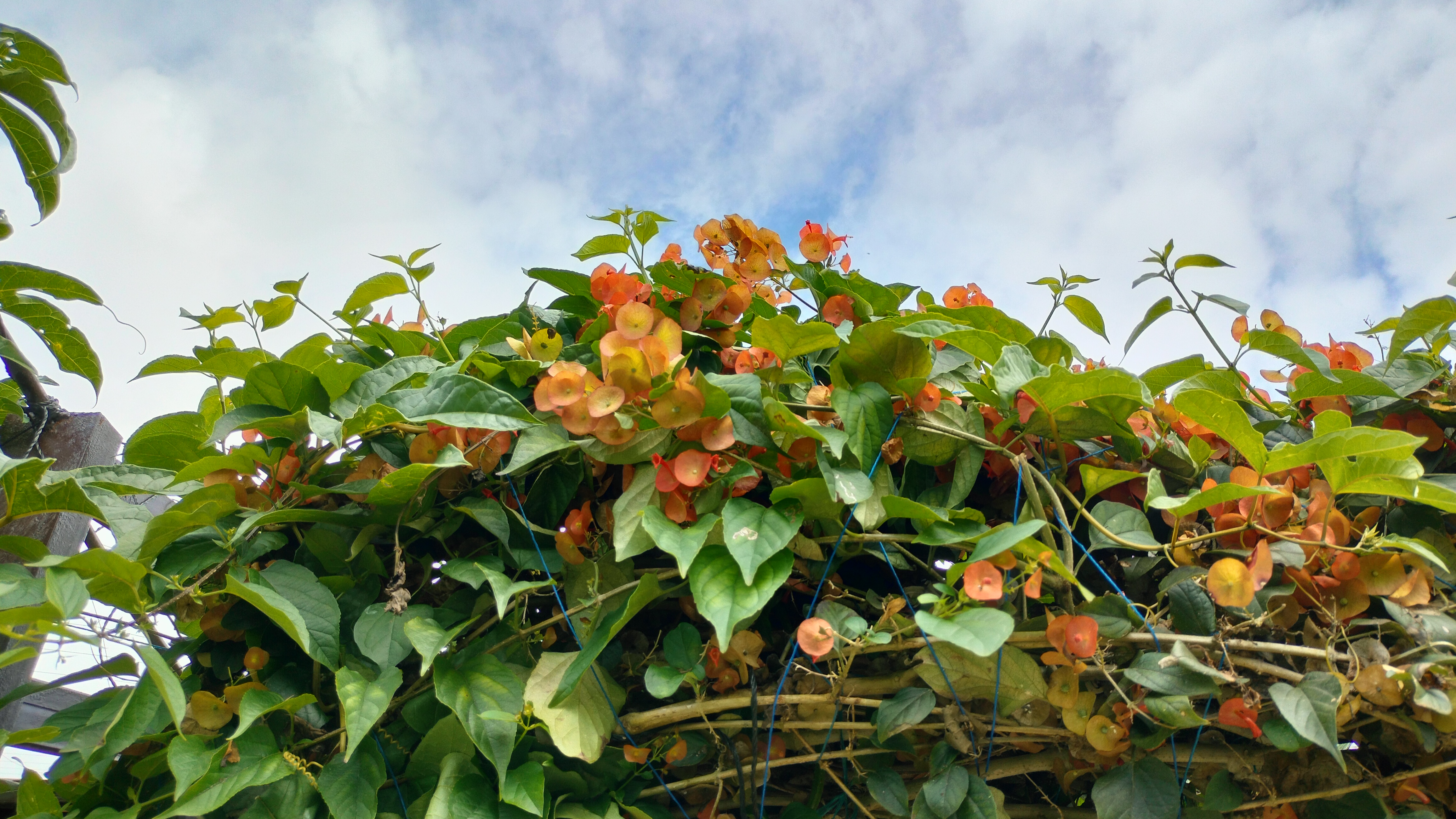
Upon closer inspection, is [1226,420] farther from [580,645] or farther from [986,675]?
[580,645]

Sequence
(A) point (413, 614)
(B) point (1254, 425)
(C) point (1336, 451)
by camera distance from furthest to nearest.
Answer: (B) point (1254, 425) → (A) point (413, 614) → (C) point (1336, 451)

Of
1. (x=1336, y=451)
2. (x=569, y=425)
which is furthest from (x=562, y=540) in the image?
(x=1336, y=451)

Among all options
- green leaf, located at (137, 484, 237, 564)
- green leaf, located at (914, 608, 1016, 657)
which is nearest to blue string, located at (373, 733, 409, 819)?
green leaf, located at (137, 484, 237, 564)

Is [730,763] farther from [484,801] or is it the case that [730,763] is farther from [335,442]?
[335,442]

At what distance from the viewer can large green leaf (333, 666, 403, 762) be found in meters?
0.63

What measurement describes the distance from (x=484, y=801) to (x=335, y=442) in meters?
0.33

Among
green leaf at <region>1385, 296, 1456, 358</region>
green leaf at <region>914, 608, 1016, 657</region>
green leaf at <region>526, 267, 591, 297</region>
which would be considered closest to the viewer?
green leaf at <region>914, 608, 1016, 657</region>

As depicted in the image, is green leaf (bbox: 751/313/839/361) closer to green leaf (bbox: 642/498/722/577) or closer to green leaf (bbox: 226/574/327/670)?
green leaf (bbox: 642/498/722/577)

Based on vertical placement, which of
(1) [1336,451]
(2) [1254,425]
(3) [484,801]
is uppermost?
(2) [1254,425]

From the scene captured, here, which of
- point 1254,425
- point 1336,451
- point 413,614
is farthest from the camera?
point 1254,425

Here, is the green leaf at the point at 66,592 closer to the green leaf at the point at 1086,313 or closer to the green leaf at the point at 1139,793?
the green leaf at the point at 1139,793

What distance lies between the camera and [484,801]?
679mm

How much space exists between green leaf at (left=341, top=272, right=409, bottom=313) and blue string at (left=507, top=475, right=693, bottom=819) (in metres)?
0.34

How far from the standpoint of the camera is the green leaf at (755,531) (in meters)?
0.60
